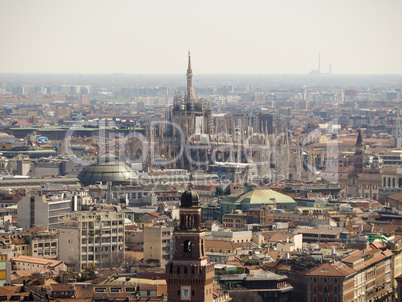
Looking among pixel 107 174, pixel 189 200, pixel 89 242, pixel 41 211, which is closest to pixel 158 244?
pixel 89 242

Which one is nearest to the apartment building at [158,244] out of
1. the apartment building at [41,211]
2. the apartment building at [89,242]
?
the apartment building at [89,242]

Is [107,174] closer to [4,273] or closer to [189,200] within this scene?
[4,273]

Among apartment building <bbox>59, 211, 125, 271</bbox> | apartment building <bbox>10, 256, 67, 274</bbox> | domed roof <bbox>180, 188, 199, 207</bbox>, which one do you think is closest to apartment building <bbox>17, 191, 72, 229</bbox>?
apartment building <bbox>59, 211, 125, 271</bbox>

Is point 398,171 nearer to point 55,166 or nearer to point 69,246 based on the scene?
point 55,166

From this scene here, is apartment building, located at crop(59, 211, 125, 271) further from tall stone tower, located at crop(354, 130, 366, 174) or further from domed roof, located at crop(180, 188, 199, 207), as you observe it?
tall stone tower, located at crop(354, 130, 366, 174)

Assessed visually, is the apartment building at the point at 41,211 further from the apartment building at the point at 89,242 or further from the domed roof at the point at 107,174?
the domed roof at the point at 107,174

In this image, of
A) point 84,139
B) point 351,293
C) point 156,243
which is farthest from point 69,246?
point 84,139

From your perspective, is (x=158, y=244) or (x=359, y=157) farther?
(x=359, y=157)

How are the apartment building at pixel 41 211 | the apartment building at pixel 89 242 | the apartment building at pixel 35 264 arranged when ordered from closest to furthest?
the apartment building at pixel 35 264 → the apartment building at pixel 89 242 → the apartment building at pixel 41 211
